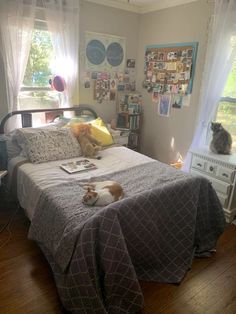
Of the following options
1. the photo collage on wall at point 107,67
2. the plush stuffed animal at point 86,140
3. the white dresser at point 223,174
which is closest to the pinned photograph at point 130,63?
the photo collage on wall at point 107,67

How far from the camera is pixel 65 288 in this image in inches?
55.5

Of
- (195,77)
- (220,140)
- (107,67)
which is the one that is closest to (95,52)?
(107,67)

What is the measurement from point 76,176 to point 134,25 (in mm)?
2597

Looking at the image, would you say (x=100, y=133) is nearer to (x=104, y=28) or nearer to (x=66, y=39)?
(x=66, y=39)

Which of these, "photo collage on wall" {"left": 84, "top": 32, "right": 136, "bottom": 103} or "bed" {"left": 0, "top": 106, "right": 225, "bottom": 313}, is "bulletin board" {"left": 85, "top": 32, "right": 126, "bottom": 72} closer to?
"photo collage on wall" {"left": 84, "top": 32, "right": 136, "bottom": 103}

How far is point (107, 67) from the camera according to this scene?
133 inches

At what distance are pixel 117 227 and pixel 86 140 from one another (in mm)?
1362

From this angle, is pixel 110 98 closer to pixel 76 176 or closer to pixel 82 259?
pixel 76 176

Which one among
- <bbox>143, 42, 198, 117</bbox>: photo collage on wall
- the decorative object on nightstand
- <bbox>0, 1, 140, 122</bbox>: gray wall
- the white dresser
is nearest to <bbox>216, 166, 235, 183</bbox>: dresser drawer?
the white dresser

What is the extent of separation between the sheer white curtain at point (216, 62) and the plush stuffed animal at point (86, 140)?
1168 mm

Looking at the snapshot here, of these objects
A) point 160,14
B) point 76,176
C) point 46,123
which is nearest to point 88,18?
point 160,14

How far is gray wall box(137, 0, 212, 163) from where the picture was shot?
2.82 meters

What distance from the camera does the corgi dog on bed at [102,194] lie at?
1608mm

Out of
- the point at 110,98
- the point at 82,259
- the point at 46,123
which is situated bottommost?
the point at 82,259
